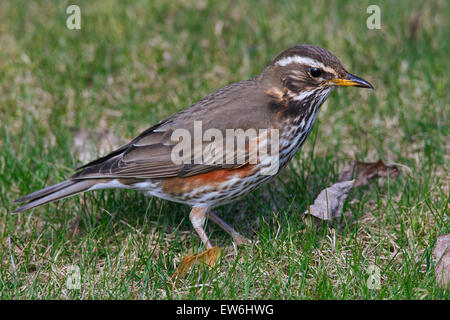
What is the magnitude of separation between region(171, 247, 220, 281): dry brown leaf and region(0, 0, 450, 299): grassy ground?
0.08m

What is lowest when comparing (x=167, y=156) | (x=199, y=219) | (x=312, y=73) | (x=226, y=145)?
(x=199, y=219)

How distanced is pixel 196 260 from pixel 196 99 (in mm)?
2798

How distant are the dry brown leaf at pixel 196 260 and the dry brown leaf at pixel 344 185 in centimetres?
86

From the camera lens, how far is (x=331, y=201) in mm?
5258

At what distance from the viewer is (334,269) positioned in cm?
473

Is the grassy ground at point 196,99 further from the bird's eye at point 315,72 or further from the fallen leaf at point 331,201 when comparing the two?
the bird's eye at point 315,72

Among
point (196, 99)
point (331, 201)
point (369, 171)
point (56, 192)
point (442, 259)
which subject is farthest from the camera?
point (196, 99)

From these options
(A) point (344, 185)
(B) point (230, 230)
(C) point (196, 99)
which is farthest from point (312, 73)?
(C) point (196, 99)

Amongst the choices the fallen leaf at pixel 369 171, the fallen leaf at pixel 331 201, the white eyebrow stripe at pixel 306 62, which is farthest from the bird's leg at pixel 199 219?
the fallen leaf at pixel 369 171

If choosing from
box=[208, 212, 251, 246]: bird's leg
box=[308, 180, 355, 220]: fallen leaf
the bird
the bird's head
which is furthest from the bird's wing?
box=[308, 180, 355, 220]: fallen leaf

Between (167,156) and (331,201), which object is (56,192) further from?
(331,201)

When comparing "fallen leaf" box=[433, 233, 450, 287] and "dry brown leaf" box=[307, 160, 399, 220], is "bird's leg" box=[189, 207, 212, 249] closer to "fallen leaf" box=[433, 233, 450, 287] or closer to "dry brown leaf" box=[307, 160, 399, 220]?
"dry brown leaf" box=[307, 160, 399, 220]

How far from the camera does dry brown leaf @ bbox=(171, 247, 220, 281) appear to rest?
15.4 feet
